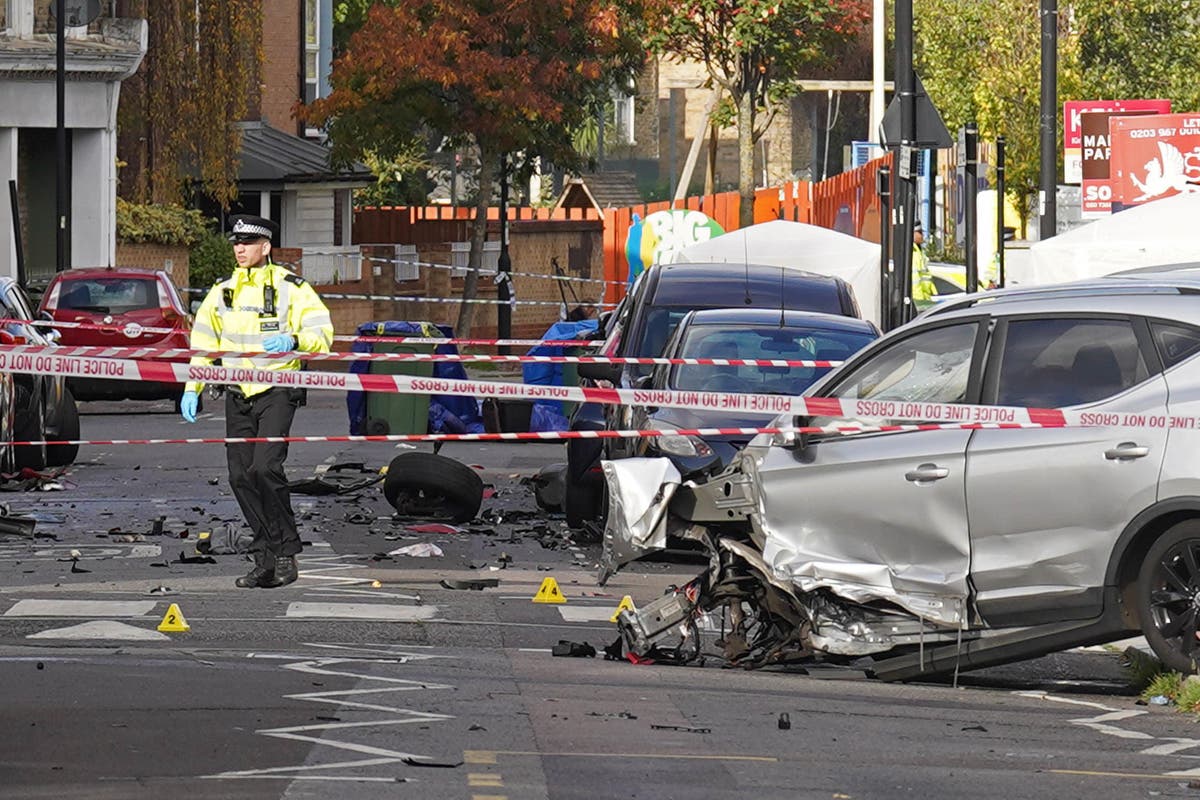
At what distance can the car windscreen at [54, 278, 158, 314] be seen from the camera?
2734 cm

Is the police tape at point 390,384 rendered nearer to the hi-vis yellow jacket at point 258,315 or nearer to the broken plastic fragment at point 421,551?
the hi-vis yellow jacket at point 258,315

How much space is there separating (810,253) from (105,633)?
18.3 metres

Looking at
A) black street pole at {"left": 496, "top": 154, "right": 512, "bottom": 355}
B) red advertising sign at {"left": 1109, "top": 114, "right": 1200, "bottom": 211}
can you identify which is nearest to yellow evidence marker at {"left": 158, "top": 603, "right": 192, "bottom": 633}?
red advertising sign at {"left": 1109, "top": 114, "right": 1200, "bottom": 211}

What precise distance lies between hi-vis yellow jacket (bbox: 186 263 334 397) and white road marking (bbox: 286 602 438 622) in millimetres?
1298

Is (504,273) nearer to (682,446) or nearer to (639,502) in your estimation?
(682,446)

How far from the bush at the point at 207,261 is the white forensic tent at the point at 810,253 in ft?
55.7

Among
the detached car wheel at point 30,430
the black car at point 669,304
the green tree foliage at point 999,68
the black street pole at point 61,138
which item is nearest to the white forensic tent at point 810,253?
the black car at point 669,304

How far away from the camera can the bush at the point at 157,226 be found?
4216 cm

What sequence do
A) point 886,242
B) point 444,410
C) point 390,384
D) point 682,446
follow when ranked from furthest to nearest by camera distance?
point 886,242, point 444,410, point 682,446, point 390,384

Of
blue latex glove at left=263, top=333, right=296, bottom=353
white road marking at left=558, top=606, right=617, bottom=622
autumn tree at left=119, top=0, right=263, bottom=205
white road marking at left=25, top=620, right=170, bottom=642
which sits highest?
autumn tree at left=119, top=0, right=263, bottom=205

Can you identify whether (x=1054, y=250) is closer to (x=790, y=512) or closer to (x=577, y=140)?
(x=790, y=512)

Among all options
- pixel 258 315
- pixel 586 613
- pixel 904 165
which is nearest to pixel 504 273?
pixel 904 165

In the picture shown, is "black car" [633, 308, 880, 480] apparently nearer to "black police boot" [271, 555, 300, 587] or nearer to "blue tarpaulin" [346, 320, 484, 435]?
"black police boot" [271, 555, 300, 587]

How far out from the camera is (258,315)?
40.3 ft
